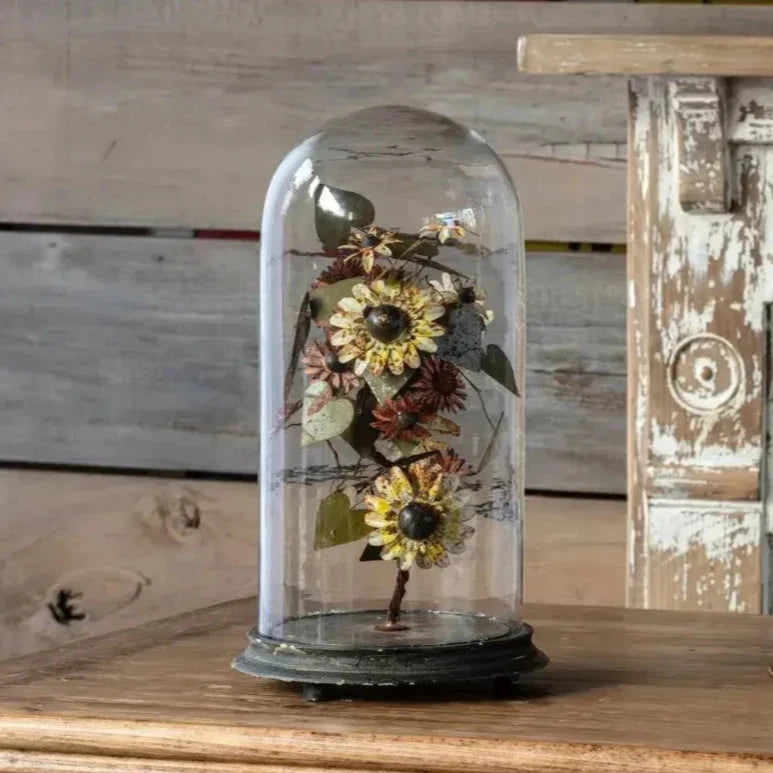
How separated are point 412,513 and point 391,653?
8 centimetres

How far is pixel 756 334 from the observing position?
1.38 meters

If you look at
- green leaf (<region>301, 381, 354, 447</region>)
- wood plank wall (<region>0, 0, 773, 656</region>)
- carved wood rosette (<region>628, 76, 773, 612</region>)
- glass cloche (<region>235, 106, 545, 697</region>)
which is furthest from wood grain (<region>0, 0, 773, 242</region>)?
green leaf (<region>301, 381, 354, 447</region>)

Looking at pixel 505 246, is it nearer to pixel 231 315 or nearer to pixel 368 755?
pixel 368 755

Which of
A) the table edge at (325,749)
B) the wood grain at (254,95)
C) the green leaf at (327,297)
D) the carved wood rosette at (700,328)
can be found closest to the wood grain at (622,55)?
the carved wood rosette at (700,328)

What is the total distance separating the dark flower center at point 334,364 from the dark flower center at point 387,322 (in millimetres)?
27

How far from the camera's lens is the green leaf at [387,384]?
81cm

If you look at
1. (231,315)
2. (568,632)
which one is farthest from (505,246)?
(231,315)

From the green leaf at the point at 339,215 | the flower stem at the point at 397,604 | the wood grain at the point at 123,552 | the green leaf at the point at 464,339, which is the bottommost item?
the wood grain at the point at 123,552

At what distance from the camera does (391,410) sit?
2.67ft

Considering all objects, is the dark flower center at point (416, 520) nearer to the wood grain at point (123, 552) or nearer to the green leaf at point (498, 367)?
the green leaf at point (498, 367)

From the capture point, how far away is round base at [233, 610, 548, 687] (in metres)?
0.78

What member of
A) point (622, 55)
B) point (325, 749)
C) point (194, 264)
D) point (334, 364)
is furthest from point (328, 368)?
point (194, 264)

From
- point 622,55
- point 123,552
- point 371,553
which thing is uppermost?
point 622,55

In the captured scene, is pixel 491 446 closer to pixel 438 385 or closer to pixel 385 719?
pixel 438 385
